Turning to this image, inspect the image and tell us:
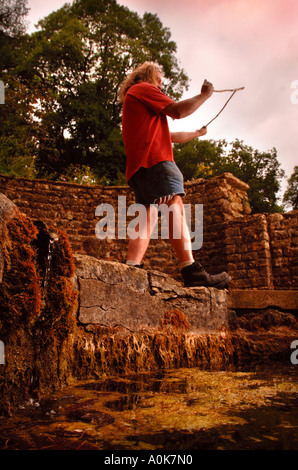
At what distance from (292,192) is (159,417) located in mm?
26001

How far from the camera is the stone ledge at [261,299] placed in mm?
3273

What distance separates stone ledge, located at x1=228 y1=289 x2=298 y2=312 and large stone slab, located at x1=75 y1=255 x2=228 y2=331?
376 millimetres

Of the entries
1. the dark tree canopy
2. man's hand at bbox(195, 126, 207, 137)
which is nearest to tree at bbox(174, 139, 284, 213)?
the dark tree canopy

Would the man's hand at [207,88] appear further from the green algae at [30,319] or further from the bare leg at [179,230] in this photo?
the green algae at [30,319]

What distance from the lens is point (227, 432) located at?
1.00m

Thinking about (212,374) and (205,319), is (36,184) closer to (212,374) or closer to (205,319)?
(205,319)

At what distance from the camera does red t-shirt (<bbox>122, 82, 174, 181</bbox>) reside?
2639 millimetres

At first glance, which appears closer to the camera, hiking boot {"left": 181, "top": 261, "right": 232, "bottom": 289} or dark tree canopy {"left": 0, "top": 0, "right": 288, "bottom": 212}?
hiking boot {"left": 181, "top": 261, "right": 232, "bottom": 289}

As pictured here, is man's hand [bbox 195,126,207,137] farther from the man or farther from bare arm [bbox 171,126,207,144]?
the man

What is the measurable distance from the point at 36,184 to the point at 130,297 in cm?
612

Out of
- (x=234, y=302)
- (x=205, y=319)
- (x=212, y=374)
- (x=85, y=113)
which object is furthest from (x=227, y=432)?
(x=85, y=113)

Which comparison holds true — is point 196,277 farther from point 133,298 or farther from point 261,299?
point 261,299

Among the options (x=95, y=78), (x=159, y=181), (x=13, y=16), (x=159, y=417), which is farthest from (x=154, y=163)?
(x=13, y=16)

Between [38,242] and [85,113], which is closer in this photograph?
[38,242]
